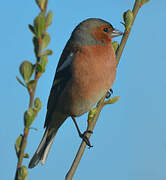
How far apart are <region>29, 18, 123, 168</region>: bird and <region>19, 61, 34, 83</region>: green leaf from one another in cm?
250

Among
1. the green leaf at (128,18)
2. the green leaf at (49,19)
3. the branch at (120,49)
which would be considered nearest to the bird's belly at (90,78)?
the branch at (120,49)

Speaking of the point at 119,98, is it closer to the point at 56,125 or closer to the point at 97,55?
the point at 97,55

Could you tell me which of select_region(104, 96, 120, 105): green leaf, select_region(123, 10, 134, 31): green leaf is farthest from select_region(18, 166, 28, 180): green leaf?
select_region(123, 10, 134, 31): green leaf

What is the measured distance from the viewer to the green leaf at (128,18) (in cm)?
254

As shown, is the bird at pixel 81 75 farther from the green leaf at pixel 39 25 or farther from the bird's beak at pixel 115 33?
the green leaf at pixel 39 25

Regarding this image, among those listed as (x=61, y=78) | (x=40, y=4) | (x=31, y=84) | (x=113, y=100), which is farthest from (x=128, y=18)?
(x=61, y=78)

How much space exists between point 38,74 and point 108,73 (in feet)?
8.72

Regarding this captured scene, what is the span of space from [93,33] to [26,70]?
3.11 metres

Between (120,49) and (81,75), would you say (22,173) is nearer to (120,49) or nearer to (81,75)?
(120,49)

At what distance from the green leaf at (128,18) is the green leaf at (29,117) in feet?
4.56

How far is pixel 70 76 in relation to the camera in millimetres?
4145

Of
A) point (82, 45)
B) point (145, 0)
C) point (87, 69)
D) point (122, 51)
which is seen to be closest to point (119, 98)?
point (122, 51)

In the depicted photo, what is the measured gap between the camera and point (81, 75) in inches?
159

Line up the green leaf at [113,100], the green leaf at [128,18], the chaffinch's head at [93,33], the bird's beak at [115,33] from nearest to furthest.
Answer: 1. the green leaf at [128,18]
2. the green leaf at [113,100]
3. the chaffinch's head at [93,33]
4. the bird's beak at [115,33]
